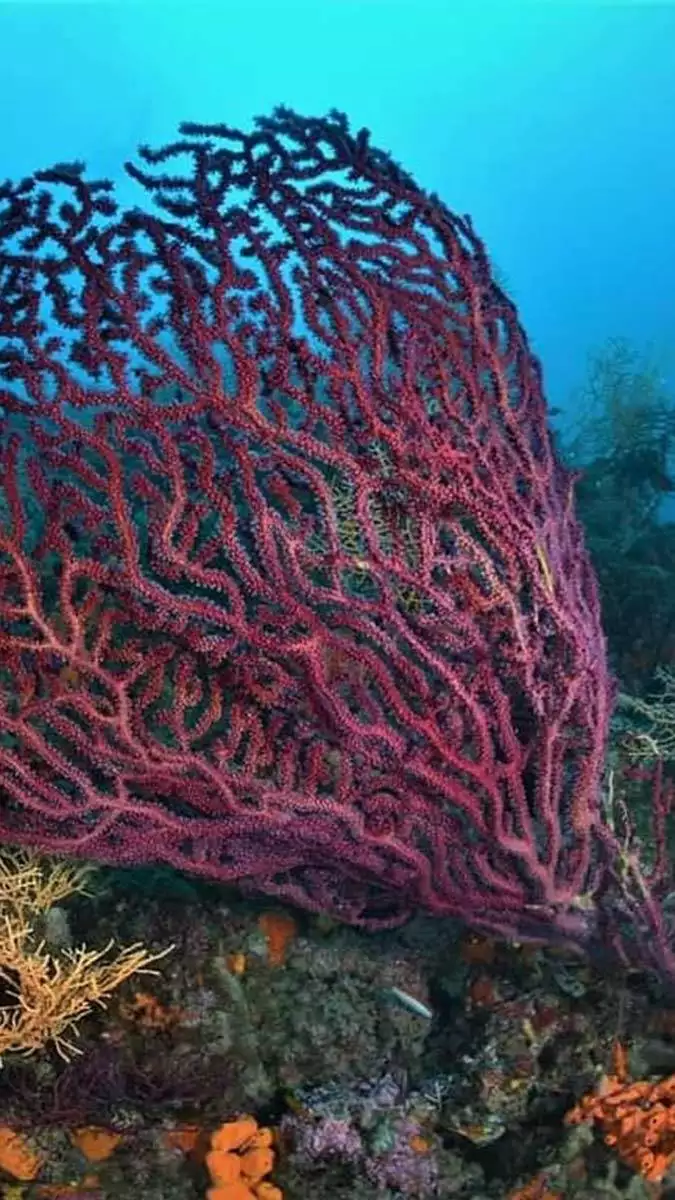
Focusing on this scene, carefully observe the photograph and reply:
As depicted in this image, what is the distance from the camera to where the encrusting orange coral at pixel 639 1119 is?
13.0 feet

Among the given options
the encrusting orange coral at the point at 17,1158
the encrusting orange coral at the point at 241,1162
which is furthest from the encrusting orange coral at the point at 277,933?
the encrusting orange coral at the point at 17,1158

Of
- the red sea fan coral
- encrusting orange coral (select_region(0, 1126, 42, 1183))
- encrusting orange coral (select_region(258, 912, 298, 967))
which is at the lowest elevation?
encrusting orange coral (select_region(0, 1126, 42, 1183))

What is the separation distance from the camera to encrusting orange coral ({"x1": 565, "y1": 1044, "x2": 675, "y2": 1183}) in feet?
13.0

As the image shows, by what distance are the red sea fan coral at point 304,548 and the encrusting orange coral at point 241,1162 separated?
104 centimetres

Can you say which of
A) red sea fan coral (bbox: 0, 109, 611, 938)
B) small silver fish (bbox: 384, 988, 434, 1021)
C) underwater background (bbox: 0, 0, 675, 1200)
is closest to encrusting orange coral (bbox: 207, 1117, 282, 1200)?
underwater background (bbox: 0, 0, 675, 1200)

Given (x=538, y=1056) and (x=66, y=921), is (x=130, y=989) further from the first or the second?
(x=538, y=1056)

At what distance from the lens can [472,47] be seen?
131 m

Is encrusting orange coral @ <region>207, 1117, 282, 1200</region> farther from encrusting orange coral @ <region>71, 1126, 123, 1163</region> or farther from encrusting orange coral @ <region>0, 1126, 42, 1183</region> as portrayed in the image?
encrusting orange coral @ <region>0, 1126, 42, 1183</region>

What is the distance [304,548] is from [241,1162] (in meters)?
2.81

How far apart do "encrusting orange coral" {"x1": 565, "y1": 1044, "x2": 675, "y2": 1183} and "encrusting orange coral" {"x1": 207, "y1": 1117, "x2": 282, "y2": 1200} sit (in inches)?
54.7

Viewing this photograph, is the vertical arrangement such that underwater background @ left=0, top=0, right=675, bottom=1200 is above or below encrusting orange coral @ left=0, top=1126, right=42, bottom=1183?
above

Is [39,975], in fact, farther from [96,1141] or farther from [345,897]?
[345,897]

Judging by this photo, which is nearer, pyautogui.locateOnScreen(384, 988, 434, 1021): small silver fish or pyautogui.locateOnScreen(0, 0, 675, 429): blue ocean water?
pyautogui.locateOnScreen(384, 988, 434, 1021): small silver fish

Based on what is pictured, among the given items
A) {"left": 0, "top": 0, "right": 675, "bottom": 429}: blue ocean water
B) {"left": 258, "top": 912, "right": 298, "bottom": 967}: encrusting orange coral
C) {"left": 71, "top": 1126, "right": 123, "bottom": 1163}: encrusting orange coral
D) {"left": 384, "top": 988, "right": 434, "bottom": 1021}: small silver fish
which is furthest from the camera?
{"left": 0, "top": 0, "right": 675, "bottom": 429}: blue ocean water
